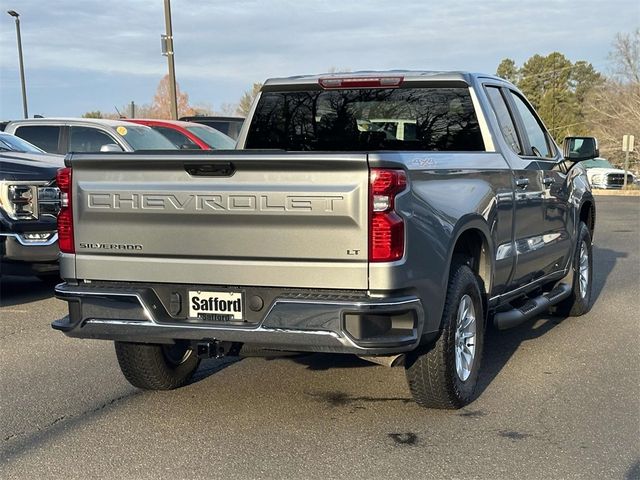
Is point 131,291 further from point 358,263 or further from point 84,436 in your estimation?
point 358,263

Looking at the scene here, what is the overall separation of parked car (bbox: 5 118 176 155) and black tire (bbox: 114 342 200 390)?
5.85m

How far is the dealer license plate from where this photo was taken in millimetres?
4262

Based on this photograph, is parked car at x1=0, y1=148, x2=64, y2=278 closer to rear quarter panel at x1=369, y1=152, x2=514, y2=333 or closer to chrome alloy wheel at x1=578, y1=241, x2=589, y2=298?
rear quarter panel at x1=369, y1=152, x2=514, y2=333

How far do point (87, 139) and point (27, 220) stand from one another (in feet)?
11.9

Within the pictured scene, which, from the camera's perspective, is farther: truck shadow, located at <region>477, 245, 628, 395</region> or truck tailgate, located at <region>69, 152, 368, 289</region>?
truck shadow, located at <region>477, 245, 628, 395</region>

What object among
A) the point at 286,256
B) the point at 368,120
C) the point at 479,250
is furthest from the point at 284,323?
the point at 368,120

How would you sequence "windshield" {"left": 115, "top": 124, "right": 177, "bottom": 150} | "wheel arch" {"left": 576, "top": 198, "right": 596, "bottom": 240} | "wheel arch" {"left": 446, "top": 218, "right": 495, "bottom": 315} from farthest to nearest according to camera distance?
"windshield" {"left": 115, "top": 124, "right": 177, "bottom": 150}, "wheel arch" {"left": 576, "top": 198, "right": 596, "bottom": 240}, "wheel arch" {"left": 446, "top": 218, "right": 495, "bottom": 315}

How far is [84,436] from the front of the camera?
14.7 ft

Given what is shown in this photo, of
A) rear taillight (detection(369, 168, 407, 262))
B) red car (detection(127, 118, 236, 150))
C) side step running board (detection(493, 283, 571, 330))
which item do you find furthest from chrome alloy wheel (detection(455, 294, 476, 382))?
red car (detection(127, 118, 236, 150))

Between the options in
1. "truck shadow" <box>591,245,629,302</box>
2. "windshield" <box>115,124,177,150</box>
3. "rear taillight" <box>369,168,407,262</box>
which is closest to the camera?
"rear taillight" <box>369,168,407,262</box>

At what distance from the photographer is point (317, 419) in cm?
475

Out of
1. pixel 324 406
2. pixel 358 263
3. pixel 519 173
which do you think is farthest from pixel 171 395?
pixel 519 173

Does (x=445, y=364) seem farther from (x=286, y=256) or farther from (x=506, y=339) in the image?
(x=506, y=339)

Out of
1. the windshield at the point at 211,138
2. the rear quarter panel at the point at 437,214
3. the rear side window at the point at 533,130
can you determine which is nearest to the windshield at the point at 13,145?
the windshield at the point at 211,138
